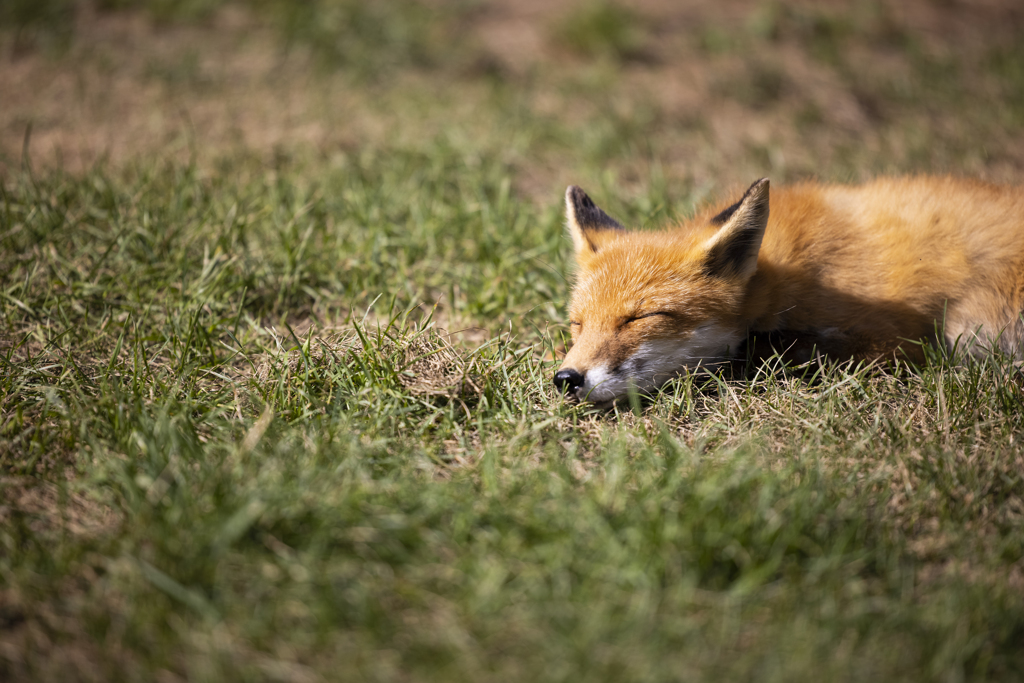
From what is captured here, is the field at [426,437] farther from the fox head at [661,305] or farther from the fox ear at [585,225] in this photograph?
the fox ear at [585,225]

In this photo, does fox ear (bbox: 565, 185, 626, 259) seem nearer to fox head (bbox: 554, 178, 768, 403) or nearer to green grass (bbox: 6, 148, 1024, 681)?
fox head (bbox: 554, 178, 768, 403)

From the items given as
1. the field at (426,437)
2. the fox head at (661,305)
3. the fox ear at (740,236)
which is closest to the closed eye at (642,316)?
the fox head at (661,305)

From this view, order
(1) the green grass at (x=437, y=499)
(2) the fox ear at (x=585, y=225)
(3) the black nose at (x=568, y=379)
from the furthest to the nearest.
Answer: (2) the fox ear at (x=585, y=225) < (3) the black nose at (x=568, y=379) < (1) the green grass at (x=437, y=499)

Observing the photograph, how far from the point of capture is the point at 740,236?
10.8 feet

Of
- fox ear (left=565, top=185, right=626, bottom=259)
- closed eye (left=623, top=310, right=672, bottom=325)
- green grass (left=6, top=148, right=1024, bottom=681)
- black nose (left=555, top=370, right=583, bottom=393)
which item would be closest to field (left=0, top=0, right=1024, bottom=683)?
green grass (left=6, top=148, right=1024, bottom=681)

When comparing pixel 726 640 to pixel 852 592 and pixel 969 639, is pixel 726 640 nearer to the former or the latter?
pixel 852 592

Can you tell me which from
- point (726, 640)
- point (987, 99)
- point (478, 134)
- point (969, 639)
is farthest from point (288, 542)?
point (987, 99)

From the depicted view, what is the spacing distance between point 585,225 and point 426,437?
1.56m

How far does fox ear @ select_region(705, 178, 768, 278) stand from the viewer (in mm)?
3197

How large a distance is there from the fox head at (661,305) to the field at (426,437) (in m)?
0.21

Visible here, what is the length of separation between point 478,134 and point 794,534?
4.98 metres

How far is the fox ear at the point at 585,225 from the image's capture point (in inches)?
147

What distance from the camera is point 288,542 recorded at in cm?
235

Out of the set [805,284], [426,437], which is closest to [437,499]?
[426,437]
